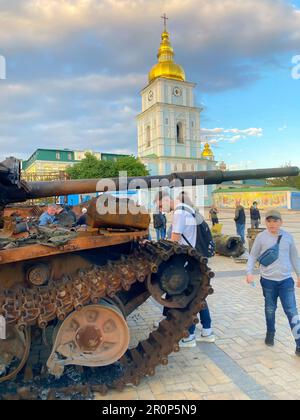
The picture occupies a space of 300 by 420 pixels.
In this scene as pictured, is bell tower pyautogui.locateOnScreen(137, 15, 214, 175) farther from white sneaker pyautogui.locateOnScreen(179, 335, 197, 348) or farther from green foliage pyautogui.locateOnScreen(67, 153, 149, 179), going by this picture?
white sneaker pyautogui.locateOnScreen(179, 335, 197, 348)

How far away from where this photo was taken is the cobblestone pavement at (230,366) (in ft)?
11.3

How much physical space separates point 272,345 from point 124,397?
6.85 ft

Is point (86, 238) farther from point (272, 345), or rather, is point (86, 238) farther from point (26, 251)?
point (272, 345)

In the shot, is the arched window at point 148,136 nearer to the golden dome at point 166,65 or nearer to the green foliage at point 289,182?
the golden dome at point 166,65

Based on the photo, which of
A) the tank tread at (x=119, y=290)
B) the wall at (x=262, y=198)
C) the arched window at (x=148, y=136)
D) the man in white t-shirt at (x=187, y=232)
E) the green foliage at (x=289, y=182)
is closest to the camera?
the tank tread at (x=119, y=290)

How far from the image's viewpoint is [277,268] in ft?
14.3

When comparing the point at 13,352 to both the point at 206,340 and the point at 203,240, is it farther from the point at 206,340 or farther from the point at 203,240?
the point at 203,240

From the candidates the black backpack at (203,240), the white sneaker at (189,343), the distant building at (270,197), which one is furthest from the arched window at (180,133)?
the white sneaker at (189,343)

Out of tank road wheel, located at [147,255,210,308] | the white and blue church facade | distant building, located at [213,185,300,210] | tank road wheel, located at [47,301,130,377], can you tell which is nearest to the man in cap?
tank road wheel, located at [147,255,210,308]

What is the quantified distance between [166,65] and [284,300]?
5976 cm

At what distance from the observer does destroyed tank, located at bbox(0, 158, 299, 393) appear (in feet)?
10.6

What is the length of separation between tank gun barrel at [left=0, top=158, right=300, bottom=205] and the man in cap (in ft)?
2.29

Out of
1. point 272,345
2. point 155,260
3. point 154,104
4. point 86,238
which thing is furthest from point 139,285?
point 154,104

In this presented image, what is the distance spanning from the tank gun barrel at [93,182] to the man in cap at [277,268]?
0.70m
